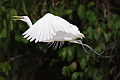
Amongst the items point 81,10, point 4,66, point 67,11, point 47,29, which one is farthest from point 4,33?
point 47,29

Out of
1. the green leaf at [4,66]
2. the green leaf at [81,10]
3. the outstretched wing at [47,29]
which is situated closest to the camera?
the outstretched wing at [47,29]

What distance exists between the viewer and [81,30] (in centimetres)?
382

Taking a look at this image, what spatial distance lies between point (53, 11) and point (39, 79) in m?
1.23

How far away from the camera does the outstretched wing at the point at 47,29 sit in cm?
225

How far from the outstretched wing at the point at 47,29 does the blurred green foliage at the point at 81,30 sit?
1071 millimetres

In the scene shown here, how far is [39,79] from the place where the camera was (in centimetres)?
455

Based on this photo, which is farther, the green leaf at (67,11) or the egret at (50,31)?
the green leaf at (67,11)

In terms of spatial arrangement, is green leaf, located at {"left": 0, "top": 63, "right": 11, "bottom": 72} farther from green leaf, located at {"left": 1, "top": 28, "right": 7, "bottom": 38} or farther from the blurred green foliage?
green leaf, located at {"left": 1, "top": 28, "right": 7, "bottom": 38}

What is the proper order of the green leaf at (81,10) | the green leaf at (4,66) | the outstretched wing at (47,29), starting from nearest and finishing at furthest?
the outstretched wing at (47,29), the green leaf at (81,10), the green leaf at (4,66)

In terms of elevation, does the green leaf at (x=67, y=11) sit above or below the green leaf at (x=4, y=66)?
above

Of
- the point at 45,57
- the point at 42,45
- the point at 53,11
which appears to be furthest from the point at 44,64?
the point at 53,11

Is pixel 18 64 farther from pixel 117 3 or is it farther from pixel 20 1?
pixel 117 3

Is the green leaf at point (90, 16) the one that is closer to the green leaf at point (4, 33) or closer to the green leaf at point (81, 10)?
the green leaf at point (81, 10)

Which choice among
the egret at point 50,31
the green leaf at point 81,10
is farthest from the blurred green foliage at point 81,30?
the egret at point 50,31
